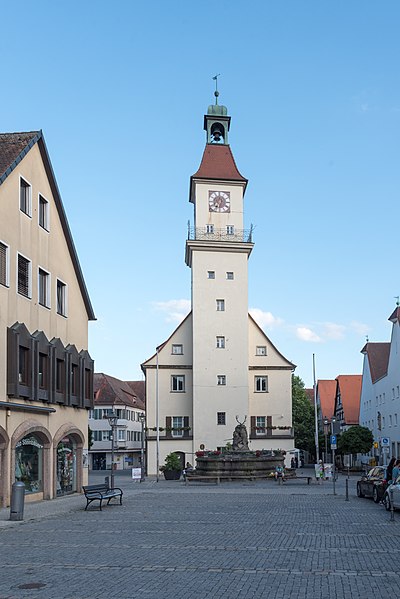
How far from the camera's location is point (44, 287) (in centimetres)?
3131

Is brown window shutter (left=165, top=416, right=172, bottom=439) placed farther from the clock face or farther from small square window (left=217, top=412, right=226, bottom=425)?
Result: the clock face

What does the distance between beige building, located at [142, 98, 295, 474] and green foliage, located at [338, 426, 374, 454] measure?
317 inches

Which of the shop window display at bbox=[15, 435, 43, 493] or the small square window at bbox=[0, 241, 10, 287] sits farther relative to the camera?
the shop window display at bbox=[15, 435, 43, 493]

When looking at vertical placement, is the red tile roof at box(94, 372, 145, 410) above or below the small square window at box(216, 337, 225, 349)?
below

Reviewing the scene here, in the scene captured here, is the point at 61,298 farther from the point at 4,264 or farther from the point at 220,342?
the point at 220,342

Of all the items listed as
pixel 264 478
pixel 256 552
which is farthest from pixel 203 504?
pixel 264 478

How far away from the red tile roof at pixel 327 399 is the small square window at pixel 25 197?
7655 cm

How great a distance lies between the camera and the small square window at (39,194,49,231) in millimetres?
31297

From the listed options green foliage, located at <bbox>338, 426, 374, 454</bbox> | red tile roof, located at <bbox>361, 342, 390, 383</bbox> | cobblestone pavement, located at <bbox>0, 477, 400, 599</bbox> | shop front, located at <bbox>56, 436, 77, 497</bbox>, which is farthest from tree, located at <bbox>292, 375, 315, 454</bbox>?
cobblestone pavement, located at <bbox>0, 477, 400, 599</bbox>

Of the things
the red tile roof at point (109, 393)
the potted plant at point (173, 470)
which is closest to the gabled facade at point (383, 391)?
the potted plant at point (173, 470)

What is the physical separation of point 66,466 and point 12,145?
13.4 meters

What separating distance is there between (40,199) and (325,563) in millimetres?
21577

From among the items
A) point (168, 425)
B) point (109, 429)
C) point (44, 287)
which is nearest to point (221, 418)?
point (168, 425)

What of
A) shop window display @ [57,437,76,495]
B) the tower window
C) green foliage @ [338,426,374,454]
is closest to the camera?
the tower window
